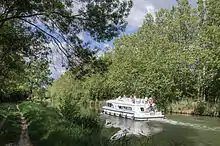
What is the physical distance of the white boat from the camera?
3119 centimetres

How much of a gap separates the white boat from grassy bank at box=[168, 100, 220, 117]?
6935 mm

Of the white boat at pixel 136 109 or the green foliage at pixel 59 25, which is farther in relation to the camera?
A: the white boat at pixel 136 109

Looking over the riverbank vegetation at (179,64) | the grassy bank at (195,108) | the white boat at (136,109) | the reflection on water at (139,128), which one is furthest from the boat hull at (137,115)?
the grassy bank at (195,108)

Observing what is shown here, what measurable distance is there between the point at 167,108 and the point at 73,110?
20.9 m

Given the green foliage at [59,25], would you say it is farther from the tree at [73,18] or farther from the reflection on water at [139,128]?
the reflection on water at [139,128]

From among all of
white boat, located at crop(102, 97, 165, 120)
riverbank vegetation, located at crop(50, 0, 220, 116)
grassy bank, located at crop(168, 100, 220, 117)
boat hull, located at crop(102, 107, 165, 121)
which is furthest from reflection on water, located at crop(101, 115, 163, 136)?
grassy bank, located at crop(168, 100, 220, 117)

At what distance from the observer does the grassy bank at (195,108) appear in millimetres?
34156

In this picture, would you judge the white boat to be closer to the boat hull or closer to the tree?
the boat hull

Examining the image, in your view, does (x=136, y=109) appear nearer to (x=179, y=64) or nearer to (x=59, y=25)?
(x=179, y=64)

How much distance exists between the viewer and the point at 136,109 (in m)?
32.4

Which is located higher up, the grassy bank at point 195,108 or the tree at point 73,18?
the tree at point 73,18

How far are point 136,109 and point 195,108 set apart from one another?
367 inches

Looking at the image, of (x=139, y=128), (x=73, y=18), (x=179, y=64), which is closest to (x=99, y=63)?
(x=73, y=18)

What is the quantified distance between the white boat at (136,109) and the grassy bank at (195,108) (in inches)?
273
